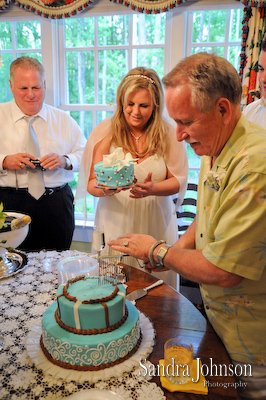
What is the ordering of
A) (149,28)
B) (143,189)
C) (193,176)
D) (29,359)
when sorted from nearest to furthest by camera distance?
(29,359) → (143,189) → (149,28) → (193,176)

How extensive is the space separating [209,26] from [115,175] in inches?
82.6

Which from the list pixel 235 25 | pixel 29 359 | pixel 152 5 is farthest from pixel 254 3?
pixel 29 359

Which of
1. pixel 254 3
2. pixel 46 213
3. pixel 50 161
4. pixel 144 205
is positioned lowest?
pixel 46 213

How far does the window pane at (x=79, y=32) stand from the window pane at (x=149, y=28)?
450mm

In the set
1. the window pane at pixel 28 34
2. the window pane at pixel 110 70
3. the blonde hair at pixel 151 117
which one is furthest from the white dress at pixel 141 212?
the window pane at pixel 28 34

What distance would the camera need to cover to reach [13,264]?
5.79 ft

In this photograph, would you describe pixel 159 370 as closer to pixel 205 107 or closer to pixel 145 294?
pixel 145 294

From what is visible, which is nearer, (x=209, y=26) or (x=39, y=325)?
(x=39, y=325)

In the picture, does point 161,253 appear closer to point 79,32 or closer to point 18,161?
point 18,161

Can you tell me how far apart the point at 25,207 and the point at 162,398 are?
6.69 ft

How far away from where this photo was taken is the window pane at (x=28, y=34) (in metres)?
3.59

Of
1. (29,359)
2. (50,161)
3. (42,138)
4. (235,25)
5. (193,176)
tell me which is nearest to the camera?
(29,359)

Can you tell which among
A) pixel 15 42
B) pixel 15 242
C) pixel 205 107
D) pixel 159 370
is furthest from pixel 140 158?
pixel 15 42

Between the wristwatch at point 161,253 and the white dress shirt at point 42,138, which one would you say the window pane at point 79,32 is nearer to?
the white dress shirt at point 42,138
